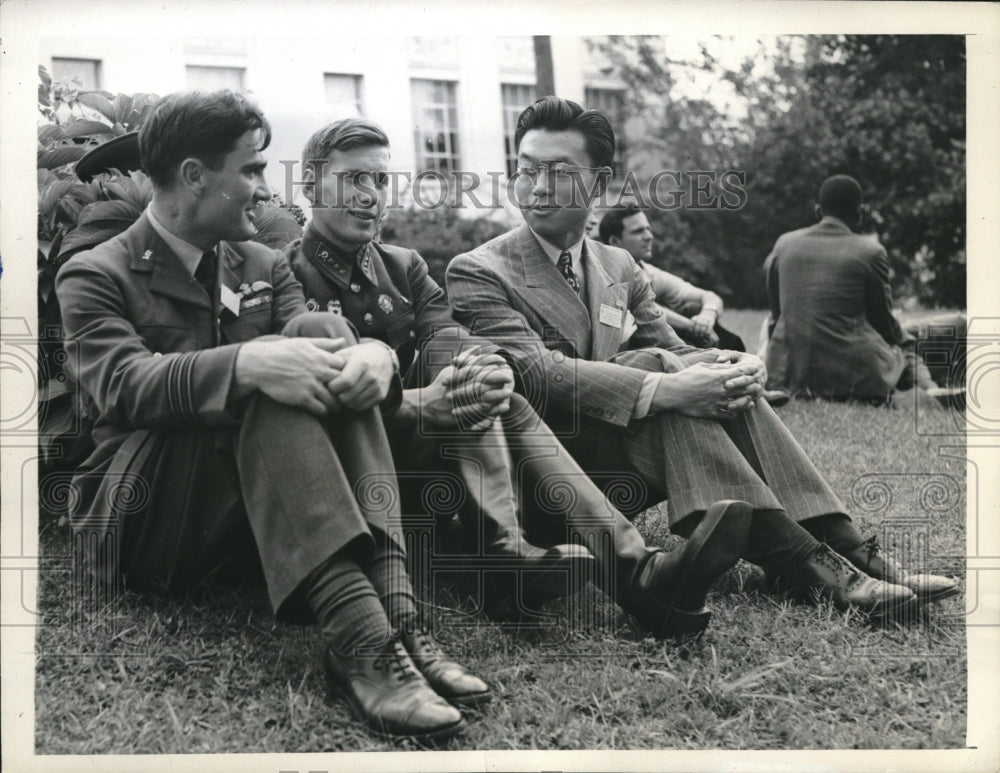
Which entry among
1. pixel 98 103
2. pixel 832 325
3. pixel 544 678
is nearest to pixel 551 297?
pixel 544 678

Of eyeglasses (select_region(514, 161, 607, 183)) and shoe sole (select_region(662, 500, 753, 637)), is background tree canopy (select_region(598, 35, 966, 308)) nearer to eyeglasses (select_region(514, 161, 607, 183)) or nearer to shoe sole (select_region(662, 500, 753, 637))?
eyeglasses (select_region(514, 161, 607, 183))

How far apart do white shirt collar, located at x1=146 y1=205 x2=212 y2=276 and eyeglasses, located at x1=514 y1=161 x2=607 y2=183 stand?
1.08 meters

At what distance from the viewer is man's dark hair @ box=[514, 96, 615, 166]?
3742 millimetres

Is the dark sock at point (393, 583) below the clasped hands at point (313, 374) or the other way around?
below

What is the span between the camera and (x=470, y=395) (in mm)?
3475

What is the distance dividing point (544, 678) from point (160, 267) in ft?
5.32

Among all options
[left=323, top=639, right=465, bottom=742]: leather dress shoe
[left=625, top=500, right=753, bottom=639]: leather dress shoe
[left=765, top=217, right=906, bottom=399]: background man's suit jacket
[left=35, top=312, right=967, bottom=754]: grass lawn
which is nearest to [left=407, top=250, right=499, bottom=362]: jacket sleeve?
[left=35, top=312, right=967, bottom=754]: grass lawn

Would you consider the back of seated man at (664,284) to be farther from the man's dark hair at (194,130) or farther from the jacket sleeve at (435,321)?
the man's dark hair at (194,130)

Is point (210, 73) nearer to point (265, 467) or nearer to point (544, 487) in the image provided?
point (265, 467)

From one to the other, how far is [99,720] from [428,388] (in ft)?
4.31

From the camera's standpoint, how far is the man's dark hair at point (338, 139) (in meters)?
3.63

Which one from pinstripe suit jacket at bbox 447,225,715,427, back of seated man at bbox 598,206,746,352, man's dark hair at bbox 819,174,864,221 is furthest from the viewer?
back of seated man at bbox 598,206,746,352

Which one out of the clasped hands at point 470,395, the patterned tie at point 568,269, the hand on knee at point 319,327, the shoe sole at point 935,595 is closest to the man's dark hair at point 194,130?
the hand on knee at point 319,327

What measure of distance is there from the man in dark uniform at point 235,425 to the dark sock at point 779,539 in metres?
1.03
